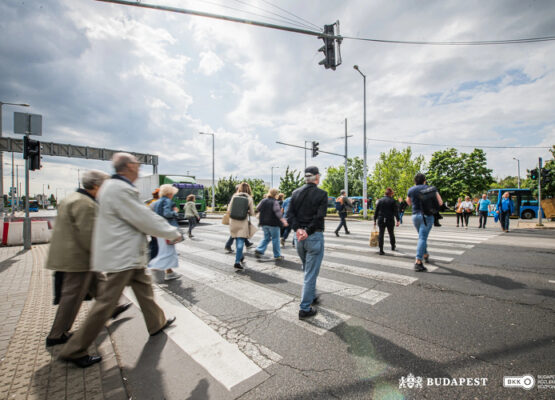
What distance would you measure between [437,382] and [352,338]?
832 millimetres

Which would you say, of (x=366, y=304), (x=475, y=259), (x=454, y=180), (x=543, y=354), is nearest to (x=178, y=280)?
(x=366, y=304)

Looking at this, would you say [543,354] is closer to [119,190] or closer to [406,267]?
[406,267]

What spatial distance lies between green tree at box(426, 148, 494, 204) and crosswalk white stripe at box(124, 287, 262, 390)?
156 ft

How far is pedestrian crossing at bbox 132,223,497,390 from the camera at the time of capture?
2.55m

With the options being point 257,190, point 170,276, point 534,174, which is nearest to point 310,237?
point 170,276

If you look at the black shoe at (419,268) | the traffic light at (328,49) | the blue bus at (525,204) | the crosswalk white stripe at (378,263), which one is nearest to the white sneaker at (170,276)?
the crosswalk white stripe at (378,263)

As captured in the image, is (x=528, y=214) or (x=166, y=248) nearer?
(x=166, y=248)

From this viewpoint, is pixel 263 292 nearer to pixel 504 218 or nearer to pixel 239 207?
pixel 239 207

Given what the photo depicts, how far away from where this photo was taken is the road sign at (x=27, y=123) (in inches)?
316

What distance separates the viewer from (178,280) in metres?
5.06

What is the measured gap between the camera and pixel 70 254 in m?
2.67

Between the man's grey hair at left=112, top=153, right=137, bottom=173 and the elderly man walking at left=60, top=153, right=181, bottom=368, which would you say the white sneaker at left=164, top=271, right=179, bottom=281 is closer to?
Result: the elderly man walking at left=60, top=153, right=181, bottom=368

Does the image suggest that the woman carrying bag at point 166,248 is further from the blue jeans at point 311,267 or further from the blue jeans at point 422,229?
the blue jeans at point 422,229

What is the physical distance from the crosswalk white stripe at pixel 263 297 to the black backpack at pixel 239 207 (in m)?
1.32
